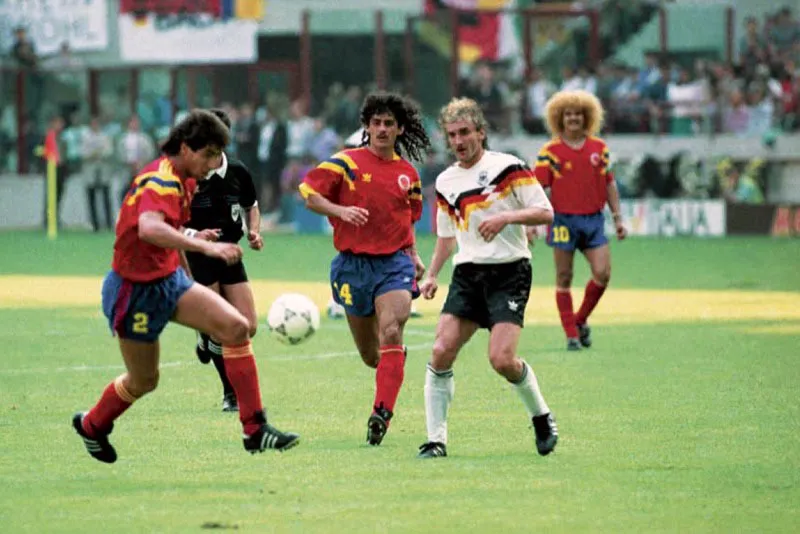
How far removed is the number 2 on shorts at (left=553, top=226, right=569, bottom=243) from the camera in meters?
15.8

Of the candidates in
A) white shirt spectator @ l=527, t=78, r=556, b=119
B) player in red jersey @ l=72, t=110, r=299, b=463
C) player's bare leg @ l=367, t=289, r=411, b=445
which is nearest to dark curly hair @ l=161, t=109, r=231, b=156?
player in red jersey @ l=72, t=110, r=299, b=463

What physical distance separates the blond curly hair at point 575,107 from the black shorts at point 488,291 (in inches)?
238

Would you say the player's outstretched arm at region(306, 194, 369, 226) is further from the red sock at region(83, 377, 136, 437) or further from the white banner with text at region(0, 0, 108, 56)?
the white banner with text at region(0, 0, 108, 56)

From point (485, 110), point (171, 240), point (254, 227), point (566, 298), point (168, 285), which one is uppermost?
point (171, 240)

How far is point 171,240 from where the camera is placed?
28.6ft

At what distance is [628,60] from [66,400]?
2509cm

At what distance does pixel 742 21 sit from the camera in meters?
36.3

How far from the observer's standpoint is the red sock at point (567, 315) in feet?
51.3

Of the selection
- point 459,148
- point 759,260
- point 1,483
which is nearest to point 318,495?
point 1,483

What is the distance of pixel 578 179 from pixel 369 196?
5.26 m

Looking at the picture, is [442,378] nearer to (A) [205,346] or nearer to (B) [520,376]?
(B) [520,376]

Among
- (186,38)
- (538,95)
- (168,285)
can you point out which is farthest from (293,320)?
(186,38)

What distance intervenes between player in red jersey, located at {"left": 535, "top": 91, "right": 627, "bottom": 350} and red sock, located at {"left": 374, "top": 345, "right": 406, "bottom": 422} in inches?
209

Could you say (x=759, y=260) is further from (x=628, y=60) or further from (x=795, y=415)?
(x=795, y=415)
